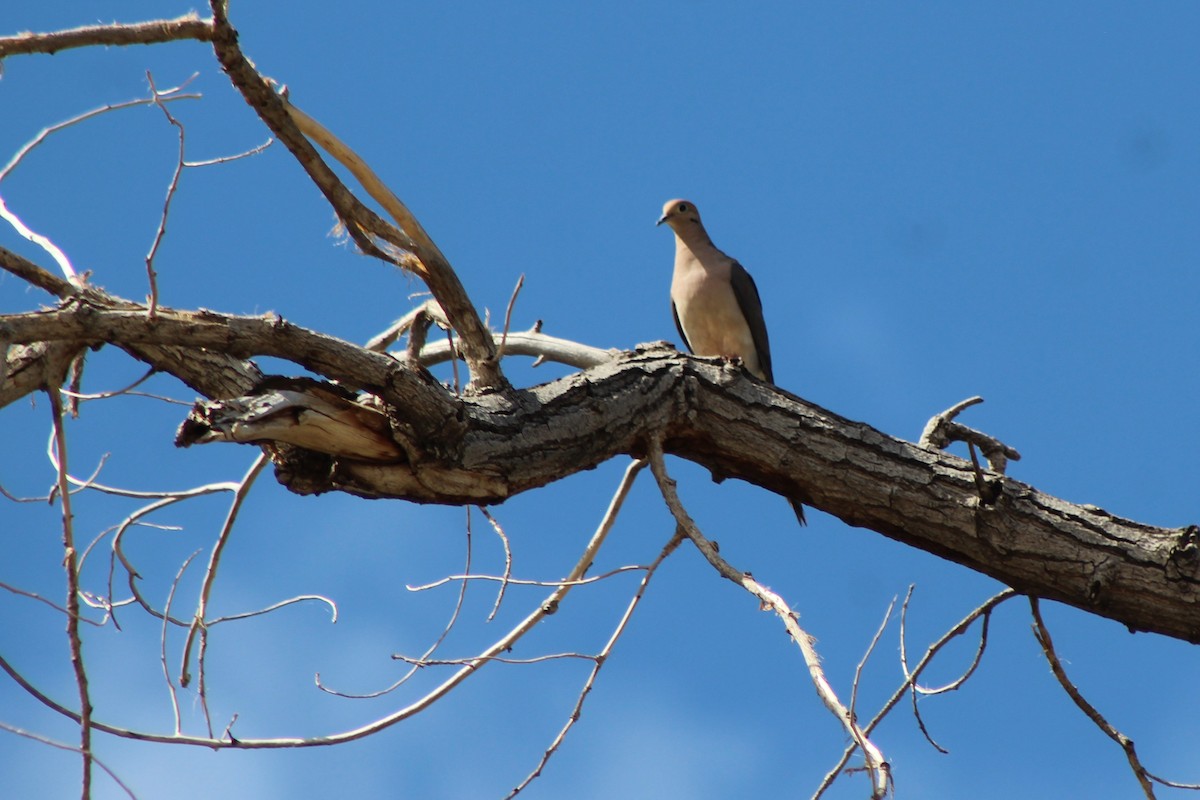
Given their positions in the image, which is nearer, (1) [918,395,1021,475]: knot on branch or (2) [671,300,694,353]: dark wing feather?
(1) [918,395,1021,475]: knot on branch

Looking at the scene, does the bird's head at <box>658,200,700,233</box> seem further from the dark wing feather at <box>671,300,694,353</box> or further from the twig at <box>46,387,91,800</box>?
the twig at <box>46,387,91,800</box>

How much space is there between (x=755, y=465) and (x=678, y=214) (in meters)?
3.46

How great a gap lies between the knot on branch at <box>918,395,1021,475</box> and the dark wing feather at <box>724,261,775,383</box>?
2561 mm

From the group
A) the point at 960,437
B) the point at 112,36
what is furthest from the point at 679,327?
the point at 112,36

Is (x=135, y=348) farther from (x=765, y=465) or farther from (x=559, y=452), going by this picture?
(x=765, y=465)

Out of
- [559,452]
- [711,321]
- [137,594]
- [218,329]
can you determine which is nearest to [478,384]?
[559,452]

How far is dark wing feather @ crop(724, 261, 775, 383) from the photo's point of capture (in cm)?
653

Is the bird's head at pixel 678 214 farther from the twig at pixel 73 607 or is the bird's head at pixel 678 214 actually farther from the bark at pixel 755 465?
the twig at pixel 73 607

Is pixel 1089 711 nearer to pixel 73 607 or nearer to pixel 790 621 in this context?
pixel 790 621

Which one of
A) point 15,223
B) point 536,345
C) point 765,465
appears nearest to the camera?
point 15,223

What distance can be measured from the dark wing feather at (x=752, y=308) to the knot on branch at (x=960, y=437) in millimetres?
2561

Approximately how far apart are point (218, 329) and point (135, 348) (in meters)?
0.42

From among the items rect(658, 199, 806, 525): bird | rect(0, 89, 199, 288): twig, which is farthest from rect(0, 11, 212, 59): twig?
rect(658, 199, 806, 525): bird

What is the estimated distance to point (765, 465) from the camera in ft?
12.1
